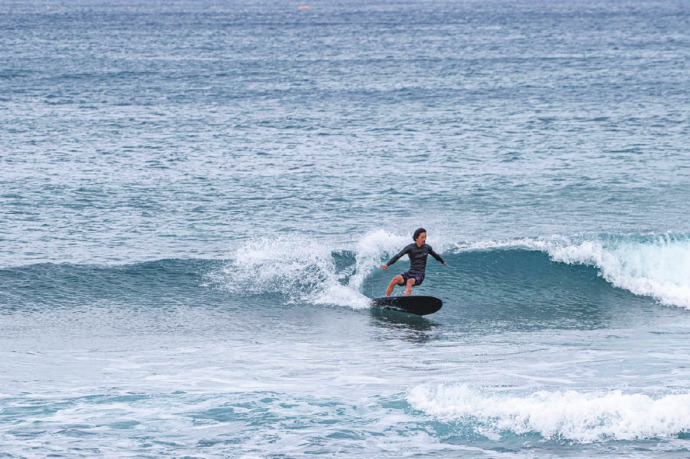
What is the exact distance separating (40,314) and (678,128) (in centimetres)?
3452

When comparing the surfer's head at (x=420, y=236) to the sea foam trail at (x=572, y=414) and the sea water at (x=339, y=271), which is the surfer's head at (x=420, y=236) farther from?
Answer: the sea foam trail at (x=572, y=414)

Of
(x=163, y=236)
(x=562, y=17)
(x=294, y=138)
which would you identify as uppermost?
(x=562, y=17)

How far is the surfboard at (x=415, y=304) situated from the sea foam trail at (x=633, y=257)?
18.3 ft

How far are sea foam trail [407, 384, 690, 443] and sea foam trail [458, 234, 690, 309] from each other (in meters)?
9.21

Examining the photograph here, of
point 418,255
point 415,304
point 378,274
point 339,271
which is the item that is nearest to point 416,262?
point 418,255

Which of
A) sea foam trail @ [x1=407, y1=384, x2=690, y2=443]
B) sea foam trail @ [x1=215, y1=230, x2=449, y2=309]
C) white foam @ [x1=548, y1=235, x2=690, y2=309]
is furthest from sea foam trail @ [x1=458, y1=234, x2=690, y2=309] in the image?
sea foam trail @ [x1=407, y1=384, x2=690, y2=443]

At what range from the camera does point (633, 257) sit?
23.9 metres

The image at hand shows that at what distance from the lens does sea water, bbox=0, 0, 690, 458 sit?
41.6 ft

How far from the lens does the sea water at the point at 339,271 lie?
41.6ft

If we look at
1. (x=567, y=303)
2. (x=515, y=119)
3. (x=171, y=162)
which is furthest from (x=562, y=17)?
(x=567, y=303)

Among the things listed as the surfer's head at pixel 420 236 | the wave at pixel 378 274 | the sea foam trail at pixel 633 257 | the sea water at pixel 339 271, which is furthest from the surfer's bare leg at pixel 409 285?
the sea foam trail at pixel 633 257

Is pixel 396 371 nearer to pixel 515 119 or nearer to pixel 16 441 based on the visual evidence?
pixel 16 441

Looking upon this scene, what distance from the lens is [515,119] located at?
47406 mm

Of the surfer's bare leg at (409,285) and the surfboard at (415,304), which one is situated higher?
the surfer's bare leg at (409,285)
